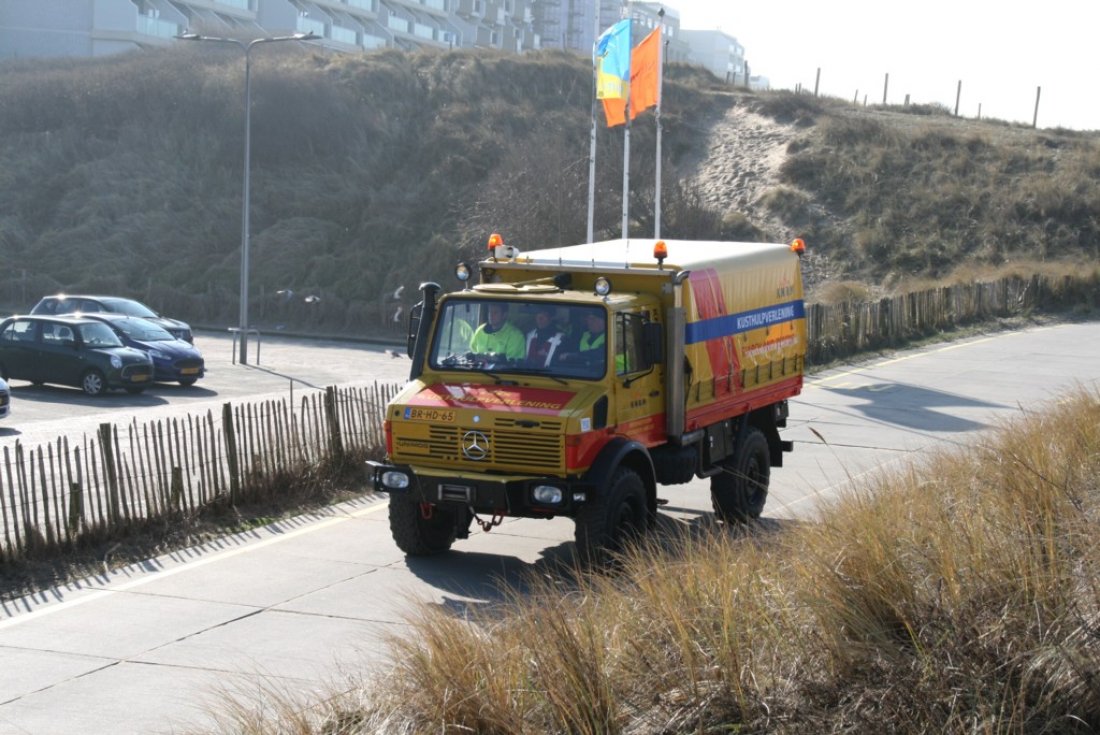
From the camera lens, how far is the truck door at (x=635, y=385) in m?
11.2

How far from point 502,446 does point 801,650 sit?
4.76 metres

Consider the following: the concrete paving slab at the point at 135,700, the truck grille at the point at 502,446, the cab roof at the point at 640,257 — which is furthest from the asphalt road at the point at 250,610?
the cab roof at the point at 640,257

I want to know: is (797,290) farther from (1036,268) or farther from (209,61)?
(209,61)

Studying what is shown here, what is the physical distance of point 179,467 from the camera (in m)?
12.9

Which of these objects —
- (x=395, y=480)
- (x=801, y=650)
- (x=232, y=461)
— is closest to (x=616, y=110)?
(x=232, y=461)

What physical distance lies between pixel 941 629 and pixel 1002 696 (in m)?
0.48

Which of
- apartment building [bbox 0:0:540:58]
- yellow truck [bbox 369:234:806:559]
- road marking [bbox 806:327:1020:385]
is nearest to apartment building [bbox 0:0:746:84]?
apartment building [bbox 0:0:540:58]

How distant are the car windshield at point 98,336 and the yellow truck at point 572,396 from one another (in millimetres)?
16368

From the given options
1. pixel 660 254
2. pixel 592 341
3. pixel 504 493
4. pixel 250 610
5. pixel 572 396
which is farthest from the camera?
pixel 660 254

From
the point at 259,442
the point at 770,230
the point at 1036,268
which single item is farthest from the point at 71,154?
the point at 259,442

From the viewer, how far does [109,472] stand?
12.1m

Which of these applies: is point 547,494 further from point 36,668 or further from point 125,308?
point 125,308

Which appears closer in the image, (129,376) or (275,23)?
(129,376)

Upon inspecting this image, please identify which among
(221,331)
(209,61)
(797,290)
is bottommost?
(221,331)
